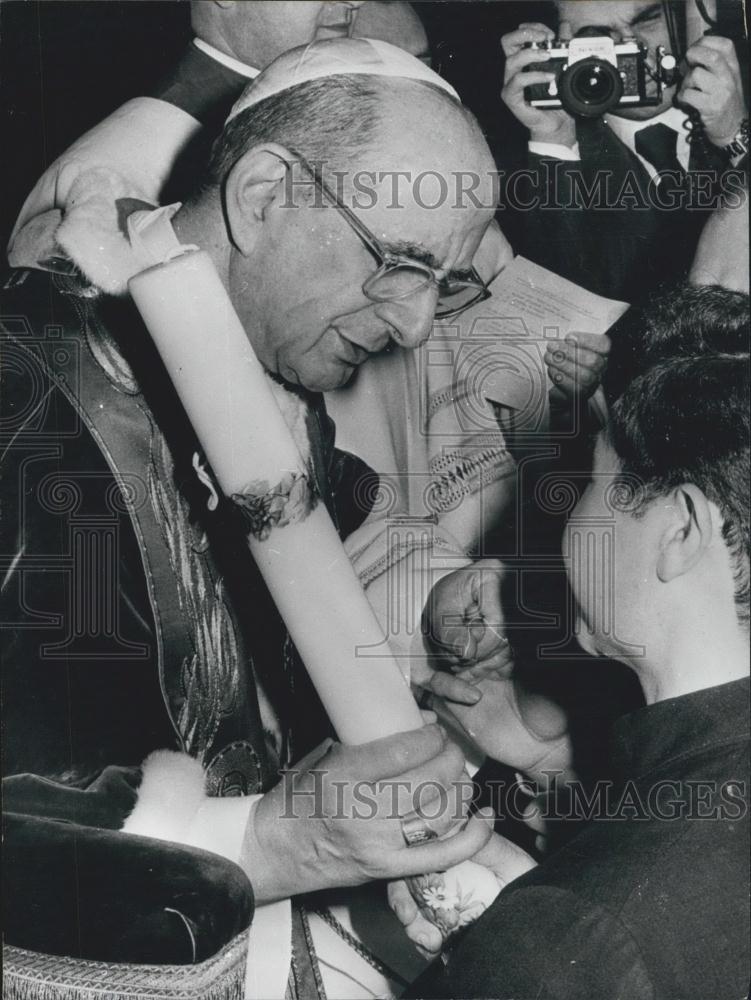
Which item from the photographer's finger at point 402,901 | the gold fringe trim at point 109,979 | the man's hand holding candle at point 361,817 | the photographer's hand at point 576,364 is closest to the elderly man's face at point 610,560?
the photographer's hand at point 576,364

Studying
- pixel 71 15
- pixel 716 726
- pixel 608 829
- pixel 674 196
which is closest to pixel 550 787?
pixel 608 829

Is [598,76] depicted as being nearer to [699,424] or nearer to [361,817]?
[699,424]

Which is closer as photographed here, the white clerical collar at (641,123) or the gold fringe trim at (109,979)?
the gold fringe trim at (109,979)

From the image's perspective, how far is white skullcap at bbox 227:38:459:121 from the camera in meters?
1.38

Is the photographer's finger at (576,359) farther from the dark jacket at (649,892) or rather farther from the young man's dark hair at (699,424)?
the dark jacket at (649,892)

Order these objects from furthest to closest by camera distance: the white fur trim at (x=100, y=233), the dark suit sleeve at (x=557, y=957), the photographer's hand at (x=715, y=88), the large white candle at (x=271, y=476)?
the photographer's hand at (x=715, y=88)
the white fur trim at (x=100, y=233)
the large white candle at (x=271, y=476)
the dark suit sleeve at (x=557, y=957)

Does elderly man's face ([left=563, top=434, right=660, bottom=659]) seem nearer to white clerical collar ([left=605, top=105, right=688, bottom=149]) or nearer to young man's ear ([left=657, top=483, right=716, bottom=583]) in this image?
young man's ear ([left=657, top=483, right=716, bottom=583])

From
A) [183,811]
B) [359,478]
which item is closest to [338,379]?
[359,478]

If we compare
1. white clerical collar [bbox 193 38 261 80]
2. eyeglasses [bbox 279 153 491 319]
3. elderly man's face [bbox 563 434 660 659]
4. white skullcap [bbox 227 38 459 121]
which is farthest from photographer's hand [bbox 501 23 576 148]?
elderly man's face [bbox 563 434 660 659]

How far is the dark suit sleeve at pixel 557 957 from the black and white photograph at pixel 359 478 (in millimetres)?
37

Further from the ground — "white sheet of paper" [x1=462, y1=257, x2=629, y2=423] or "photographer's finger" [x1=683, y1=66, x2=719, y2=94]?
"photographer's finger" [x1=683, y1=66, x2=719, y2=94]

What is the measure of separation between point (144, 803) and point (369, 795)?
0.27 m

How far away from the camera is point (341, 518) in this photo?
59.2 inches

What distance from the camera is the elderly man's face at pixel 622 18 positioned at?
1.49 meters
